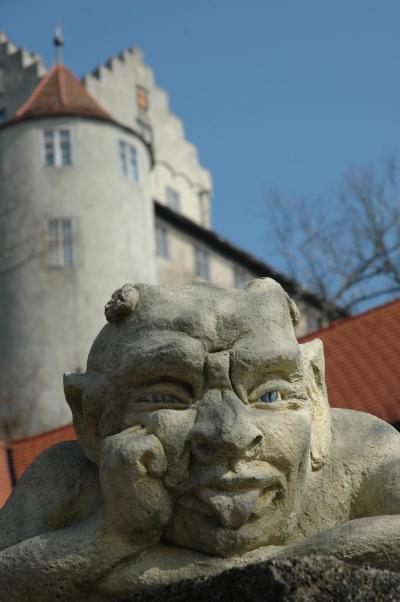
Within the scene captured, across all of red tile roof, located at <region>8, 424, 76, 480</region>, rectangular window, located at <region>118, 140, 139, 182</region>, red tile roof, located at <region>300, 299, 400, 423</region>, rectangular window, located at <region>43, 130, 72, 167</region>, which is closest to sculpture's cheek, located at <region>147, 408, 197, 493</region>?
red tile roof, located at <region>300, 299, 400, 423</region>

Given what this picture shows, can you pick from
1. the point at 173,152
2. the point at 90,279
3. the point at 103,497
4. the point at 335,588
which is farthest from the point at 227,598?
the point at 173,152

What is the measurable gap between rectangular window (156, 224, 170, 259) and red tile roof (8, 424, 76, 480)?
2598 centimetres

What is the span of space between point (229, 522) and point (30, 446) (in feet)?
54.1

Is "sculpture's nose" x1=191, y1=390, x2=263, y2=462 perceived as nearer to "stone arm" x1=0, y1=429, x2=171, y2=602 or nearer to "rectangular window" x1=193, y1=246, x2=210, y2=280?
"stone arm" x1=0, y1=429, x2=171, y2=602

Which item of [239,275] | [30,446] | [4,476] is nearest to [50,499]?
[4,476]

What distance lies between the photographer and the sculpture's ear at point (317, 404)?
5512 millimetres

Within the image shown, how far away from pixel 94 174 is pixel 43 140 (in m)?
1.85

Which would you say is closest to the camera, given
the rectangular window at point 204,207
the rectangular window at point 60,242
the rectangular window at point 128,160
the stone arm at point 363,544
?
the stone arm at point 363,544

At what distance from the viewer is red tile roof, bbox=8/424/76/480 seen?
66.5 feet

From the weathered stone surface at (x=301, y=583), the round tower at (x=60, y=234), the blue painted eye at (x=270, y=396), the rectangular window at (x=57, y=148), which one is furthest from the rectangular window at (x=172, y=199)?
the weathered stone surface at (x=301, y=583)

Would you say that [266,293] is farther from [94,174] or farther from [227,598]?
[94,174]

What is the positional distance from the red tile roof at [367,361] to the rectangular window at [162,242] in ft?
92.2

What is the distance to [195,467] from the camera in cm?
516

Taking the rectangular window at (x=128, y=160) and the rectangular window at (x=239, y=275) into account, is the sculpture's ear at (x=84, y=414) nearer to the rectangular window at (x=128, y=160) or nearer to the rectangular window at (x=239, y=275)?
the rectangular window at (x=128, y=160)
